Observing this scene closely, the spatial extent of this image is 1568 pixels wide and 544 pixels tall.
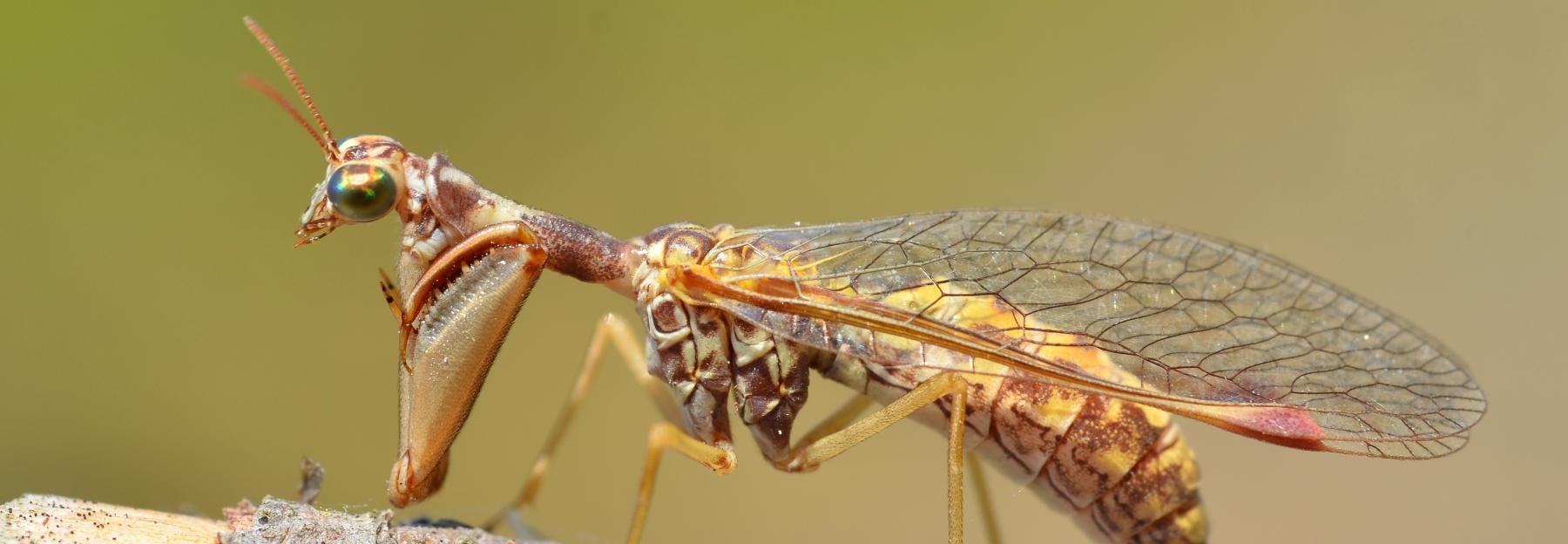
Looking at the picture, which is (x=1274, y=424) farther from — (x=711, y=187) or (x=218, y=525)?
(x=711, y=187)

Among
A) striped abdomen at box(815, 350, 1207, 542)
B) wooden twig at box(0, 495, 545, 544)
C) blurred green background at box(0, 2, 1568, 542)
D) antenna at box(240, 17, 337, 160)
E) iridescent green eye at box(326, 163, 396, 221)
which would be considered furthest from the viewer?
blurred green background at box(0, 2, 1568, 542)

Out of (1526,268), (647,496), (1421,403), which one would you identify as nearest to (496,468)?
(647,496)

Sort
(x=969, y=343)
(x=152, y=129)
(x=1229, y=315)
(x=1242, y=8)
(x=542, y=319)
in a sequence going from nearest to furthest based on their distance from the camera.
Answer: (x=969, y=343)
(x=1229, y=315)
(x=152, y=129)
(x=542, y=319)
(x=1242, y=8)

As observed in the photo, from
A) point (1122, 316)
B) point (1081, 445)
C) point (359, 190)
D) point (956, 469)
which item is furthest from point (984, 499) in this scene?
point (359, 190)

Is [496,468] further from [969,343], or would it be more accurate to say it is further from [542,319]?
[969,343]

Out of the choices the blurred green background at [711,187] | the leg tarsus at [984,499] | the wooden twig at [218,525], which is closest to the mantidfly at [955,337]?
the leg tarsus at [984,499]

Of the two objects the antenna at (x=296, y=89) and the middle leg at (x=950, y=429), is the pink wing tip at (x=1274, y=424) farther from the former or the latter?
the antenna at (x=296, y=89)

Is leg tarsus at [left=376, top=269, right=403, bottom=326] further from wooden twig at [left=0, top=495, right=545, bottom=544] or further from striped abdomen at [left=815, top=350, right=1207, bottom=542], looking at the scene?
striped abdomen at [left=815, top=350, right=1207, bottom=542]

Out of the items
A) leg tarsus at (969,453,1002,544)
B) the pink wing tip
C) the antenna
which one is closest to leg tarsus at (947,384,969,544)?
the pink wing tip
